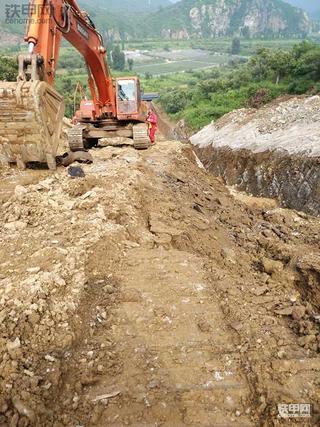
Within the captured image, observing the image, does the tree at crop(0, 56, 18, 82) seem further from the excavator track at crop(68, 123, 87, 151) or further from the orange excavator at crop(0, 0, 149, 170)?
the orange excavator at crop(0, 0, 149, 170)

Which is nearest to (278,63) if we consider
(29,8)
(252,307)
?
(29,8)

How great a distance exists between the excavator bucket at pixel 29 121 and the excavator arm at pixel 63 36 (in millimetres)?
405

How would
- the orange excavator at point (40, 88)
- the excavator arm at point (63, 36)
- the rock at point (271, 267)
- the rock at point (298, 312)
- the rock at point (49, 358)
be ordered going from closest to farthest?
the rock at point (49, 358) → the rock at point (298, 312) → the rock at point (271, 267) → the orange excavator at point (40, 88) → the excavator arm at point (63, 36)

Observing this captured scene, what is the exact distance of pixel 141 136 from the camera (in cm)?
1070

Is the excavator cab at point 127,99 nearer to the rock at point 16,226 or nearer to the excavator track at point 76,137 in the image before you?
the excavator track at point 76,137

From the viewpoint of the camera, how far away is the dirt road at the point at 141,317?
9.91ft

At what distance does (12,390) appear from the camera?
3.06 meters

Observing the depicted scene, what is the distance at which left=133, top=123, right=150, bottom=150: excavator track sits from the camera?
35.1 feet

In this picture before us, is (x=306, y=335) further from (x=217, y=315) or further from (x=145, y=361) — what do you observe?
(x=145, y=361)

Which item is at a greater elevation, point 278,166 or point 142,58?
point 142,58

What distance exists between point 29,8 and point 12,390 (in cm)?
613

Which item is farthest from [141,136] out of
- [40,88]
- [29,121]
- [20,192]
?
[20,192]

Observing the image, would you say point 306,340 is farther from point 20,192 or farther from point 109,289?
point 20,192

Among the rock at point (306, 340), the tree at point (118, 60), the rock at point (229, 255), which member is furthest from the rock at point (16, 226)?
the tree at point (118, 60)
